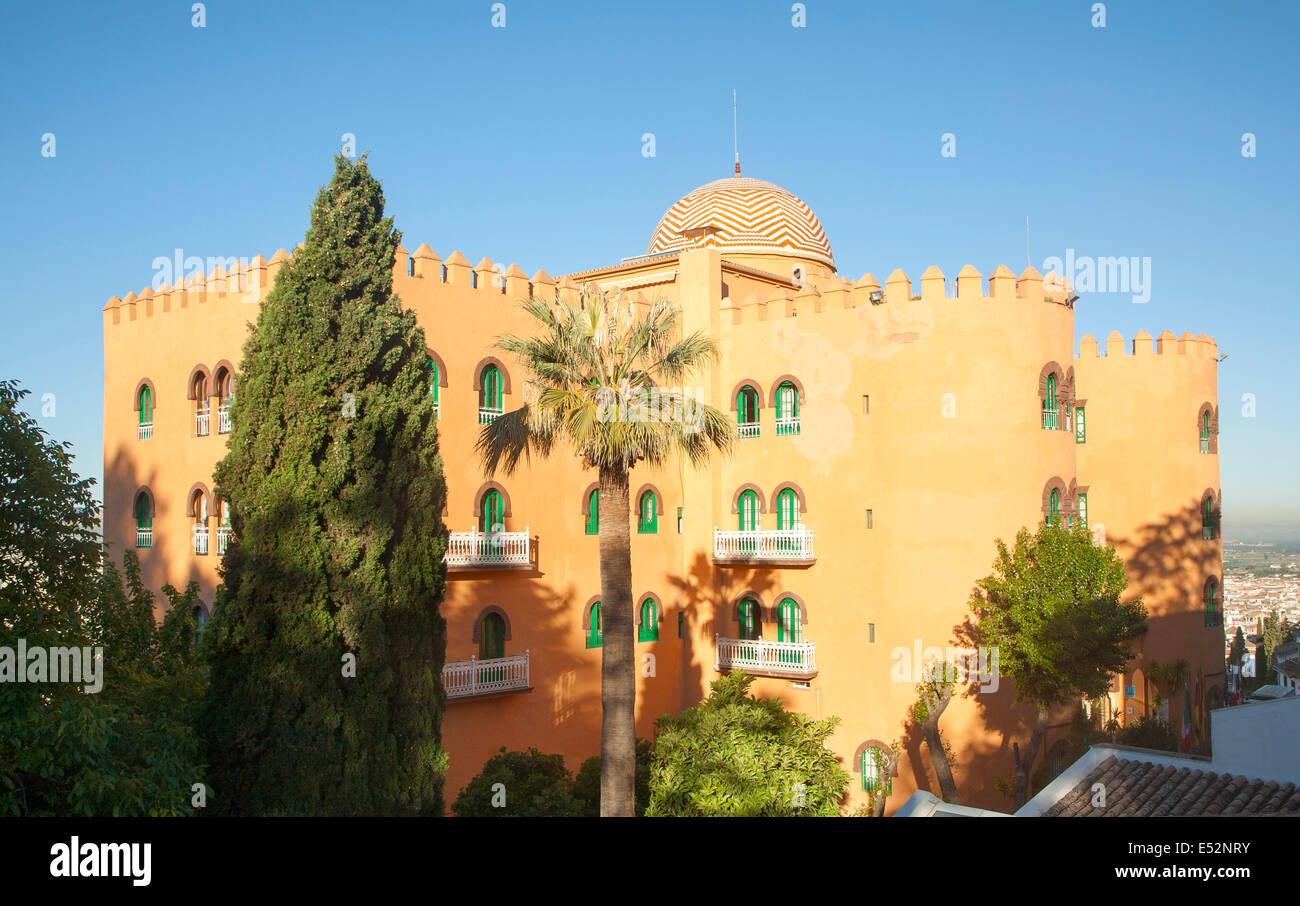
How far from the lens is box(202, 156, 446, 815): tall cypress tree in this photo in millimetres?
14875

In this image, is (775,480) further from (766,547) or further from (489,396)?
(489,396)

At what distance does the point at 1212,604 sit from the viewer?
3036 centimetres

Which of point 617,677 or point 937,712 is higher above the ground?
point 617,677

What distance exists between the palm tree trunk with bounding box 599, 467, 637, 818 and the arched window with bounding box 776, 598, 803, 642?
10.8 meters

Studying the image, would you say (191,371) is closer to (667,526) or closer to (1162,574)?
(667,526)

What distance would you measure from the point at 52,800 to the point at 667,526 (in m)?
18.2

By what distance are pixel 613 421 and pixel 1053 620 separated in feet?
37.6

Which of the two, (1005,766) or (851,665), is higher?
(851,665)

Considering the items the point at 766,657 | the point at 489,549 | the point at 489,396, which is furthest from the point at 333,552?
the point at 766,657

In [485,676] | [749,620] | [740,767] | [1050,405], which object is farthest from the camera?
[749,620]

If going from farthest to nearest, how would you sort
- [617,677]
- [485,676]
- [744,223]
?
[744,223] → [485,676] → [617,677]

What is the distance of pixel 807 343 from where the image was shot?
25609 millimetres

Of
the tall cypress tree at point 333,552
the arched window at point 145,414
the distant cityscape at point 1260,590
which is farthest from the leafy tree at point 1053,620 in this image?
the distant cityscape at point 1260,590
